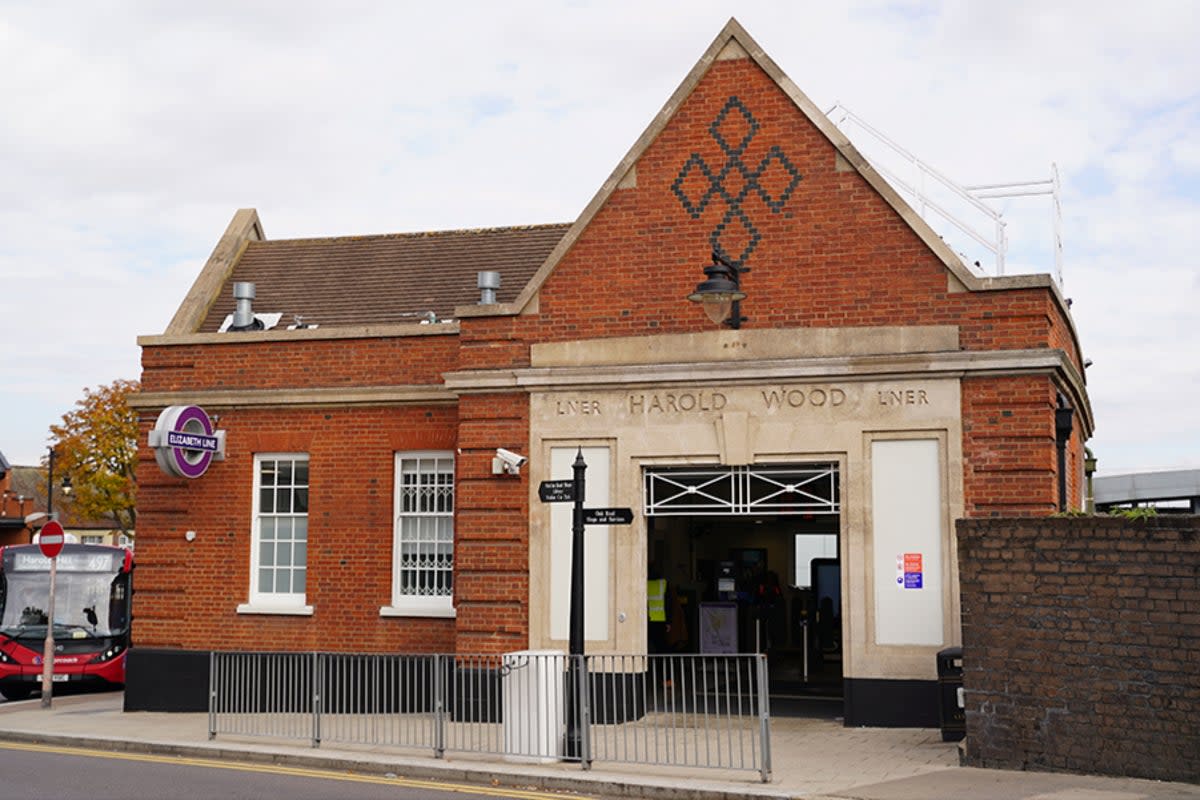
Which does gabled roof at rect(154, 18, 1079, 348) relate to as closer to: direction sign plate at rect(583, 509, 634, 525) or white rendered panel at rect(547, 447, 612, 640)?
white rendered panel at rect(547, 447, 612, 640)

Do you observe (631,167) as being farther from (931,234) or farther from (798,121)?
(931,234)

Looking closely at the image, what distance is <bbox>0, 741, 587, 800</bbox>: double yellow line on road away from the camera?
11.3 meters

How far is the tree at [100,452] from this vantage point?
1975 inches

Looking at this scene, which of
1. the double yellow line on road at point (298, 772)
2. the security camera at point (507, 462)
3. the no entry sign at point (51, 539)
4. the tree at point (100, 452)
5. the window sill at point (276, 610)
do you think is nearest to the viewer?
the double yellow line on road at point (298, 772)

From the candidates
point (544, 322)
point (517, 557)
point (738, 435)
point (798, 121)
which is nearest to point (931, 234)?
point (798, 121)

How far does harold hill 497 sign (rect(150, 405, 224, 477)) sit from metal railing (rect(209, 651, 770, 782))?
3.13 meters

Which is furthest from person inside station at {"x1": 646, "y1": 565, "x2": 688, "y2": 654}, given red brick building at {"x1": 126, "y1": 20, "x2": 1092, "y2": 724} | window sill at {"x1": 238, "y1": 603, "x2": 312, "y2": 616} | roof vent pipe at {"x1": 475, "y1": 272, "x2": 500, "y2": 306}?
window sill at {"x1": 238, "y1": 603, "x2": 312, "y2": 616}

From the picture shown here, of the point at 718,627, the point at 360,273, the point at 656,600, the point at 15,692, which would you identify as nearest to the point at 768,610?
the point at 718,627

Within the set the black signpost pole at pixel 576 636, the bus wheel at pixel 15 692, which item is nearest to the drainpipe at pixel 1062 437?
the black signpost pole at pixel 576 636

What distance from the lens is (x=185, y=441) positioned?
1728 cm

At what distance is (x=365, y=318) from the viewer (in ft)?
67.3

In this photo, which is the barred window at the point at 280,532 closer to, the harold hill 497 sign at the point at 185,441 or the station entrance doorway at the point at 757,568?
the harold hill 497 sign at the point at 185,441

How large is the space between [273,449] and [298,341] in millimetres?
1585

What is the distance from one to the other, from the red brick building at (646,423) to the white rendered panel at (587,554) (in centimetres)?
3
